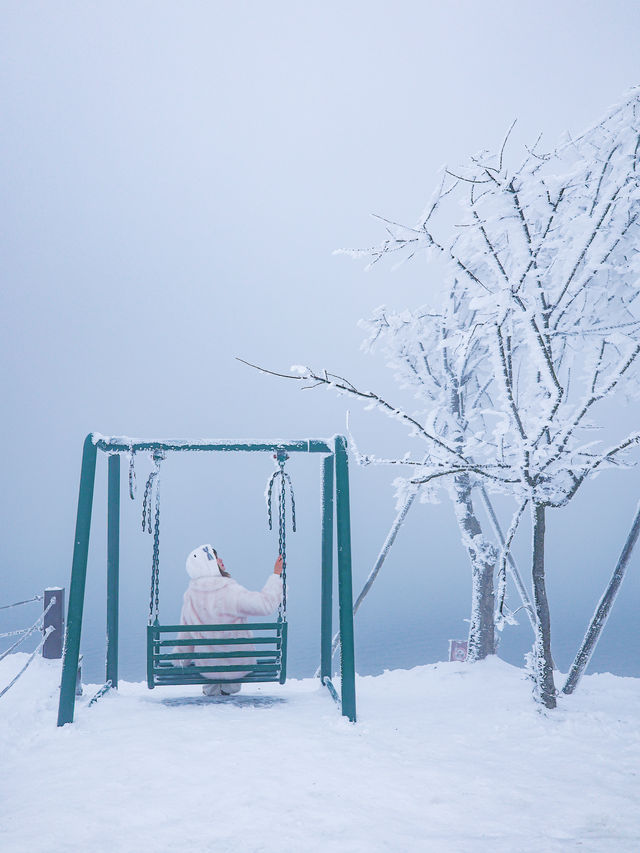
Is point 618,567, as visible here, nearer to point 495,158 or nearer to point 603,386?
point 603,386

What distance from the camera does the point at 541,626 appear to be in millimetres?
4926

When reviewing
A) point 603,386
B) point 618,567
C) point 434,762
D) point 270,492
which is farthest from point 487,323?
point 434,762

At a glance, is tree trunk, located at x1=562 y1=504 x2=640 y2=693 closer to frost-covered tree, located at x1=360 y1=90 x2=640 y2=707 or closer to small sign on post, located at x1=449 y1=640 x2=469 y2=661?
frost-covered tree, located at x1=360 y1=90 x2=640 y2=707

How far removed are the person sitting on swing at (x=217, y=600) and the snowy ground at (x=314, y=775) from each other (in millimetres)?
444

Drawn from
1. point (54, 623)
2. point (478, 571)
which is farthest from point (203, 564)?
point (478, 571)

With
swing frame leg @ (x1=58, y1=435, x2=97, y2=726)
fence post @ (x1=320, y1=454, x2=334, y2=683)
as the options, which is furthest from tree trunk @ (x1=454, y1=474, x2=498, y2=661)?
swing frame leg @ (x1=58, y1=435, x2=97, y2=726)

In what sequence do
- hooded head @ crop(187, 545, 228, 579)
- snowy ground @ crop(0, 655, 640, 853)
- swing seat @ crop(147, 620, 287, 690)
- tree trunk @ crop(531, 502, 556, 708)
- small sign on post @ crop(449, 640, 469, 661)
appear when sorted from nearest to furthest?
snowy ground @ crop(0, 655, 640, 853) → swing seat @ crop(147, 620, 287, 690) → tree trunk @ crop(531, 502, 556, 708) → hooded head @ crop(187, 545, 228, 579) → small sign on post @ crop(449, 640, 469, 661)

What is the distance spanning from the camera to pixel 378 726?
174 inches

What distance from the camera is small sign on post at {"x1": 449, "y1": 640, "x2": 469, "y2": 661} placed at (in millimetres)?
8141

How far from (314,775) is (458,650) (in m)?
5.27

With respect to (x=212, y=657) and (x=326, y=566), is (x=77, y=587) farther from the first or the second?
(x=326, y=566)

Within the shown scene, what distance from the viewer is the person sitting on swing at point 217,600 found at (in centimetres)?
494

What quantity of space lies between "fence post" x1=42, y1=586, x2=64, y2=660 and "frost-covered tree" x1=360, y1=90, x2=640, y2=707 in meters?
4.35

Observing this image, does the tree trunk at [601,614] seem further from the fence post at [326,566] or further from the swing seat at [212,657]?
the swing seat at [212,657]
